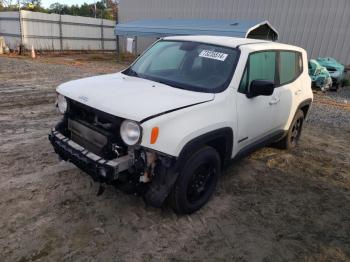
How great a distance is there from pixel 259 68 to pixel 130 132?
2.13 m

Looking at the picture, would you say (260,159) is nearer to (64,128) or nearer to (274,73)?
(274,73)

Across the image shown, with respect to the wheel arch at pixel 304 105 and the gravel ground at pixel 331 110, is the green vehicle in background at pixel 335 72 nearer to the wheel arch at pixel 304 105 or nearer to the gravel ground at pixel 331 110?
the gravel ground at pixel 331 110

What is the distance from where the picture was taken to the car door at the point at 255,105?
12.4ft

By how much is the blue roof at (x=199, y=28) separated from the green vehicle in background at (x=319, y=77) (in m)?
3.45

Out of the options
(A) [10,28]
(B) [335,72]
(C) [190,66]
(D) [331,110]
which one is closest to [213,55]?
(C) [190,66]

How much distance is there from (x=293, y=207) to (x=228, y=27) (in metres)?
13.6

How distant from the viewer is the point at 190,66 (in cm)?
398

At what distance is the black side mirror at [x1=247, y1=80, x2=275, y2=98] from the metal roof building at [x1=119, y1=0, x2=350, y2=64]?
14.5 metres

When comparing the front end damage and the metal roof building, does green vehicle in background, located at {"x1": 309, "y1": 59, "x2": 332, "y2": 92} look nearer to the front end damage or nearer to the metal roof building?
the metal roof building

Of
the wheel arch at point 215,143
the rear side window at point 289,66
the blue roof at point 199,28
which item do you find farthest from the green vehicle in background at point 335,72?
the wheel arch at point 215,143

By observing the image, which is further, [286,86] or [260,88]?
[286,86]

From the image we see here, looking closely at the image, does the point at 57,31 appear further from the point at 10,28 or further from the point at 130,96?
the point at 130,96

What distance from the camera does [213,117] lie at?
331 cm

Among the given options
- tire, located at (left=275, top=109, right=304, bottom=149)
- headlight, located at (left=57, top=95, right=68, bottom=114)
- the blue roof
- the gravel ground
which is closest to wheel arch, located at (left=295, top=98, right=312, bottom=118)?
tire, located at (left=275, top=109, right=304, bottom=149)
